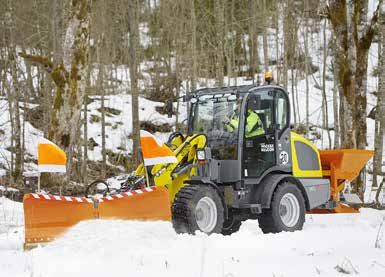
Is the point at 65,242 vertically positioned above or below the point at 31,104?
below

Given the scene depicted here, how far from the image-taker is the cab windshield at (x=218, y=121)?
878cm

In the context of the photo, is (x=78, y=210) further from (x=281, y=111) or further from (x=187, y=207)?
(x=281, y=111)

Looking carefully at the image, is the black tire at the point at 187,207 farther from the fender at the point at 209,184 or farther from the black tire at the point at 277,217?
the black tire at the point at 277,217

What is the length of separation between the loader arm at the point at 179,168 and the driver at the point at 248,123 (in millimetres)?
426

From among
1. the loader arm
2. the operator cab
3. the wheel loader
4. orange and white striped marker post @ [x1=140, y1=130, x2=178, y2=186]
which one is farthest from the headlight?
orange and white striped marker post @ [x1=140, y1=130, x2=178, y2=186]

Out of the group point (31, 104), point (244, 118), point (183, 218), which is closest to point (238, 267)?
point (183, 218)

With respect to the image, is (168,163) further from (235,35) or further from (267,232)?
(235,35)

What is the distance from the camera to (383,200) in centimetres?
1412

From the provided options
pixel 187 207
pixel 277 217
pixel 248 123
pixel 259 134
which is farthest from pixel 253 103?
pixel 187 207

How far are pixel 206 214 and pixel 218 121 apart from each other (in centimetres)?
157

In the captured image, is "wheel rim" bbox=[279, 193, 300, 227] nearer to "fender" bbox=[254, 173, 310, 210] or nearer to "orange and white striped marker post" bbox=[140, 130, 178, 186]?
"fender" bbox=[254, 173, 310, 210]

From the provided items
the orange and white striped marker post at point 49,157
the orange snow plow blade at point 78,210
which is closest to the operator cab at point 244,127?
the orange snow plow blade at point 78,210

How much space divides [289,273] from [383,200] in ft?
30.1

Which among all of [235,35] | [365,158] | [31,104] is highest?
[235,35]
